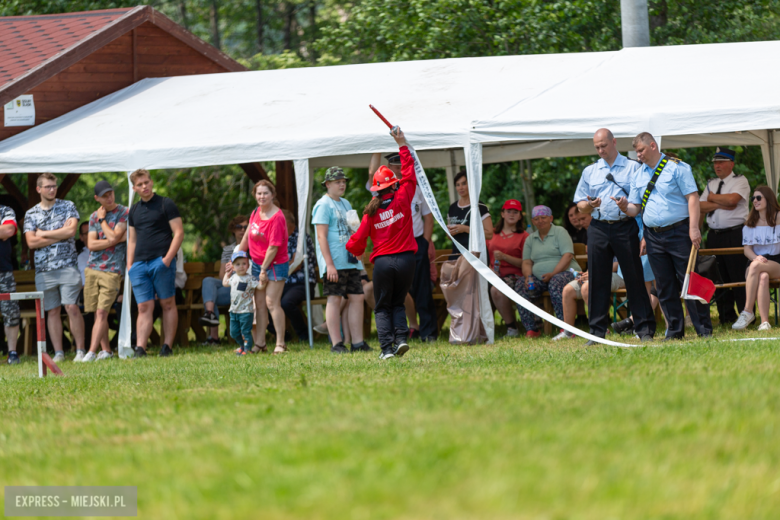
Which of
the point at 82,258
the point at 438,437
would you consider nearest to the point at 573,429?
the point at 438,437

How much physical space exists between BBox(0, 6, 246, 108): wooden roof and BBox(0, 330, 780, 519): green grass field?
22.1ft

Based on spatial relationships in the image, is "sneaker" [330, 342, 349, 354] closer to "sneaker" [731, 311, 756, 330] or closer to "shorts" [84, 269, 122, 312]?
"shorts" [84, 269, 122, 312]

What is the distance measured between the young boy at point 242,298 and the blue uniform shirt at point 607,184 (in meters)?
3.61

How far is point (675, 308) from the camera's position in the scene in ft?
26.9

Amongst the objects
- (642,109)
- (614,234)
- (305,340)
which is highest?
(642,109)

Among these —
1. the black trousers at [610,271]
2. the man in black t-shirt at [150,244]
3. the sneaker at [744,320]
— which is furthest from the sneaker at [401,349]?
the sneaker at [744,320]

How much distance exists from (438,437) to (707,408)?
134 cm

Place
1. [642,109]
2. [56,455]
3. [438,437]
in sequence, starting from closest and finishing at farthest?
[438,437], [56,455], [642,109]

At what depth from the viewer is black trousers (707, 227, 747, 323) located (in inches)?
388

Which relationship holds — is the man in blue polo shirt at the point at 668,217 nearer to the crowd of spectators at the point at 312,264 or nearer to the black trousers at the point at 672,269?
the black trousers at the point at 672,269

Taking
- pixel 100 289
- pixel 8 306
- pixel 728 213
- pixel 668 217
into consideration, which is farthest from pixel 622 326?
pixel 8 306

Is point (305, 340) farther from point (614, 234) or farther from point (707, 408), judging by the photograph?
point (707, 408)

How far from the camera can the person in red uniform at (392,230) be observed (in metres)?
7.55

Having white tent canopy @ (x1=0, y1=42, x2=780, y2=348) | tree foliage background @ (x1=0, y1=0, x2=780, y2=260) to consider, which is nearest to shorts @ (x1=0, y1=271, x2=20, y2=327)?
white tent canopy @ (x1=0, y1=42, x2=780, y2=348)
